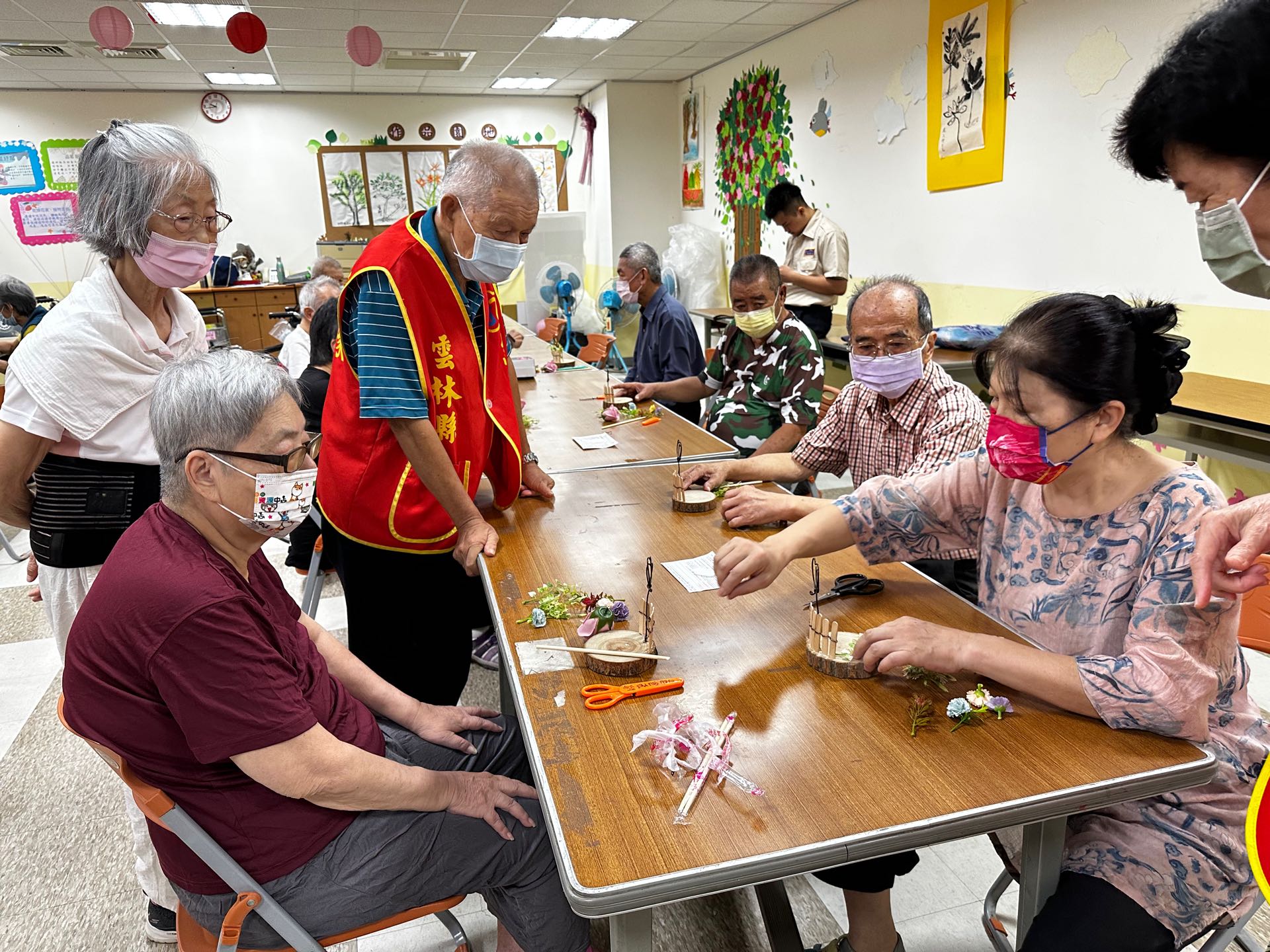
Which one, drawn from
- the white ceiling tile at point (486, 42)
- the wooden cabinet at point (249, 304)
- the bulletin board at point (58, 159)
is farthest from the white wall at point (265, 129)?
the white ceiling tile at point (486, 42)

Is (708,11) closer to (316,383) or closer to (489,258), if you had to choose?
(316,383)

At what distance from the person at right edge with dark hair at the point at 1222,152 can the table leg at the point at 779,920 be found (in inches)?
40.2

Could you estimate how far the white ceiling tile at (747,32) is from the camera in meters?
6.77

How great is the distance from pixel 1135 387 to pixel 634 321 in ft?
26.0

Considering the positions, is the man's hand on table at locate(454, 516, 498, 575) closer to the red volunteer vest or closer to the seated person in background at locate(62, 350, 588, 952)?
the red volunteer vest

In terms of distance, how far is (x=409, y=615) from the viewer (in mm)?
2146

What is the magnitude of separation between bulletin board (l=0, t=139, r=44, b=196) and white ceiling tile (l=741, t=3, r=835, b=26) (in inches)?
308

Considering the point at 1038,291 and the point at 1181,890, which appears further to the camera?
the point at 1038,291

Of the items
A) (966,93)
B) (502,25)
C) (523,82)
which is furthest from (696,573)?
(523,82)

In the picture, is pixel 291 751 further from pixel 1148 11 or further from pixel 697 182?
pixel 697 182

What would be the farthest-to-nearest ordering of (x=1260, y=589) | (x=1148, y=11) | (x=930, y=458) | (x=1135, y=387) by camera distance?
(x=1148, y=11) < (x=930, y=458) < (x=1260, y=589) < (x=1135, y=387)

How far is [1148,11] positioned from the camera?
3.71 m

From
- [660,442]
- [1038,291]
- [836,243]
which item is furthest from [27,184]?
[1038,291]

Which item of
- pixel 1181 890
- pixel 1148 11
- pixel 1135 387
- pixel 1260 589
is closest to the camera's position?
pixel 1181 890
